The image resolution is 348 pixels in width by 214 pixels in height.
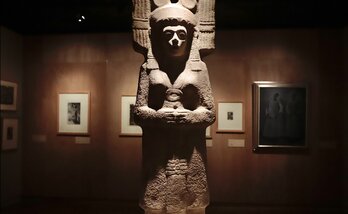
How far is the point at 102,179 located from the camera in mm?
5957

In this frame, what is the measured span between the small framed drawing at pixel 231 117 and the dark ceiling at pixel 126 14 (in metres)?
1.27

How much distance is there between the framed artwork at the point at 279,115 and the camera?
5.60m

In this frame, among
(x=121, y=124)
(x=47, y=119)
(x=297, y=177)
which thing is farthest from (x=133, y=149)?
(x=297, y=177)

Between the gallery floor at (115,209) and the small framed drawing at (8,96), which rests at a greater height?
the small framed drawing at (8,96)

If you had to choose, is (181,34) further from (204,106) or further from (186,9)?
(204,106)

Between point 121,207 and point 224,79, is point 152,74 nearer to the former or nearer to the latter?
point 224,79

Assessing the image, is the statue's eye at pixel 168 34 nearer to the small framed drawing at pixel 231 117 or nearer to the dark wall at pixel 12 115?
the small framed drawing at pixel 231 117

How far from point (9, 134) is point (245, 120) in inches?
149

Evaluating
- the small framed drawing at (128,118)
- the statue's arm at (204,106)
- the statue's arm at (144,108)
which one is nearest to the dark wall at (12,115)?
the small framed drawing at (128,118)

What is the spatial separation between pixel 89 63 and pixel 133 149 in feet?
5.21

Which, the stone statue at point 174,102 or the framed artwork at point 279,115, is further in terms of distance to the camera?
the framed artwork at point 279,115

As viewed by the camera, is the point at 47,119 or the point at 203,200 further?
the point at 47,119

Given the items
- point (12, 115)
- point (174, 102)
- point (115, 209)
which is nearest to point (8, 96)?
point (12, 115)

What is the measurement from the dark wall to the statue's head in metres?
3.00
